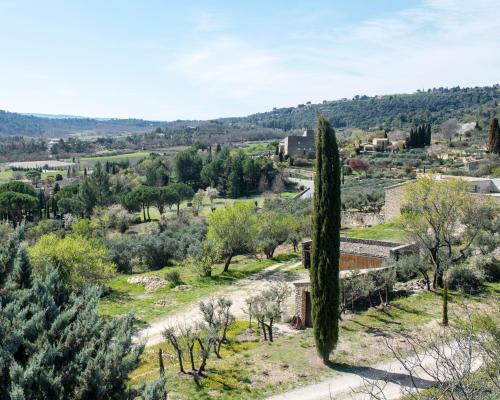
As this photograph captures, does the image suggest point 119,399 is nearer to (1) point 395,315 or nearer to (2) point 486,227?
(1) point 395,315

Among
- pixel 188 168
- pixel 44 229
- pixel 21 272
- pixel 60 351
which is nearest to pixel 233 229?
pixel 21 272

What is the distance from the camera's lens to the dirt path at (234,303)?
68.3 ft

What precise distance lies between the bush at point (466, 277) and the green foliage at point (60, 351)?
16.8 meters

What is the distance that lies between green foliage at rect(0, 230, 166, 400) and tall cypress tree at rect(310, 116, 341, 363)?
7961mm

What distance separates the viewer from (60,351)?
28.3 ft

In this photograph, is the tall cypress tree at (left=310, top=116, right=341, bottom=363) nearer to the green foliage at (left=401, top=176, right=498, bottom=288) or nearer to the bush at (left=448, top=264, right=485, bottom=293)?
the green foliage at (left=401, top=176, right=498, bottom=288)

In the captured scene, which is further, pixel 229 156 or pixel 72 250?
pixel 229 156

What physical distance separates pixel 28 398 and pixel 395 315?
50.2 feet

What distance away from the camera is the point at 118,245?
119 ft

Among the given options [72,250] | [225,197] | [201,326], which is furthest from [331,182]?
[225,197]

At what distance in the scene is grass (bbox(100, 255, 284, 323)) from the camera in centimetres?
2417

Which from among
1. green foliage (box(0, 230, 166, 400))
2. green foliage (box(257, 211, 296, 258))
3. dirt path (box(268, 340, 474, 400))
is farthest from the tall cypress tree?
green foliage (box(257, 211, 296, 258))

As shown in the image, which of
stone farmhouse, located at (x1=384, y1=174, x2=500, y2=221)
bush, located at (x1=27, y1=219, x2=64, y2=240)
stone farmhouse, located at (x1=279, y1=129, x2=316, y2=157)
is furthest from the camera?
stone farmhouse, located at (x1=279, y1=129, x2=316, y2=157)

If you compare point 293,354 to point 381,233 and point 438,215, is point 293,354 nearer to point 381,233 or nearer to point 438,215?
point 438,215
